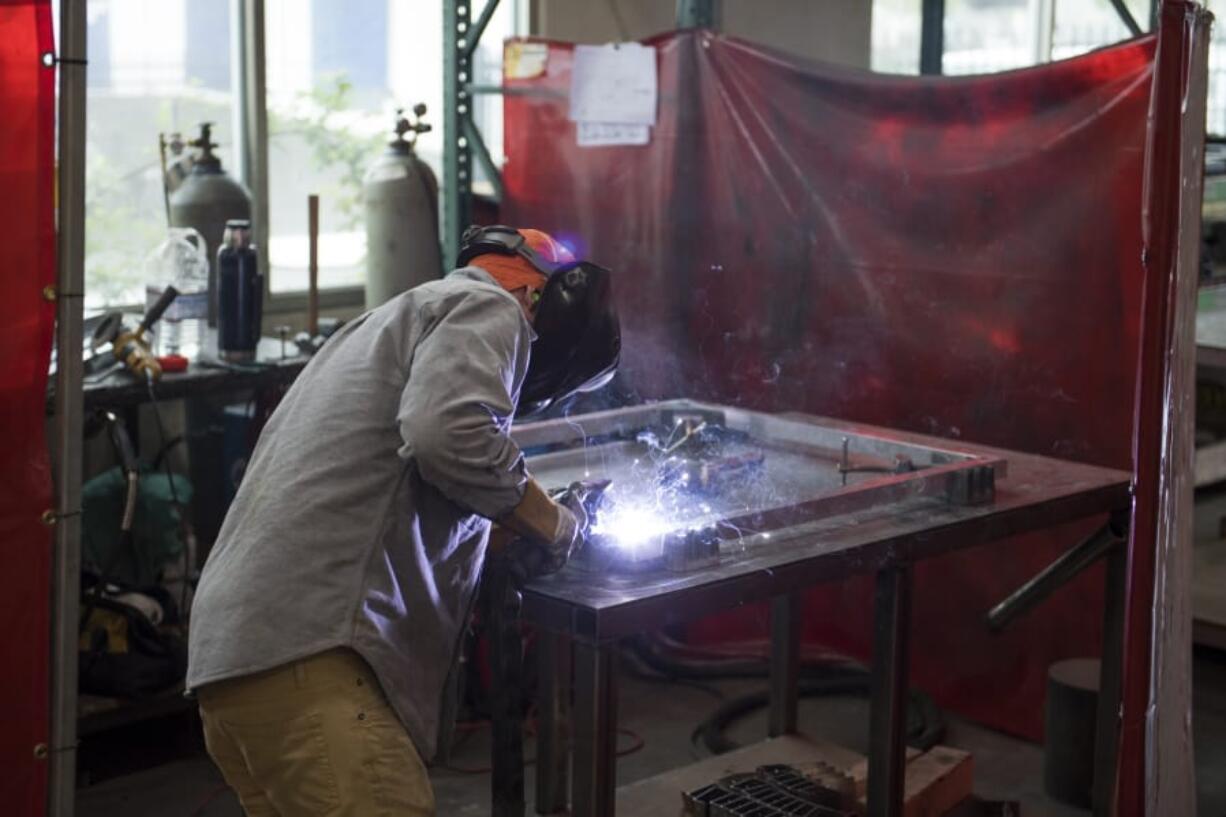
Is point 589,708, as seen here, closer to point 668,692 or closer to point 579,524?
point 579,524

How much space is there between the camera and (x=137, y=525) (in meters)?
4.59

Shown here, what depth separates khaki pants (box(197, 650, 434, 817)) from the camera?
2.40 meters

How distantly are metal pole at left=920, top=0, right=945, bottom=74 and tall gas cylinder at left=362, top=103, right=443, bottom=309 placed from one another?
7.73 feet

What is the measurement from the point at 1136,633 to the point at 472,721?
6.78 feet

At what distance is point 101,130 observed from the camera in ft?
16.3

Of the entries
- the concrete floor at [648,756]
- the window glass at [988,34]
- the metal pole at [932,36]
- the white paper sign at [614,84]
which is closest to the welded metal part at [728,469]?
the concrete floor at [648,756]

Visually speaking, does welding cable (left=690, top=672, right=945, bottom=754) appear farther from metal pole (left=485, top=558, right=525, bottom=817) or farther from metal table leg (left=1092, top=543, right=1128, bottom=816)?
metal pole (left=485, top=558, right=525, bottom=817)

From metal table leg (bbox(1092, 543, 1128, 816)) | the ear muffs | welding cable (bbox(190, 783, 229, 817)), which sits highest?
the ear muffs

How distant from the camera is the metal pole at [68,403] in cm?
262

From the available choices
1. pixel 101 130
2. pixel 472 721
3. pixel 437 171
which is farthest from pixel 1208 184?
pixel 101 130

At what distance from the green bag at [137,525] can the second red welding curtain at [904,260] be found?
147 cm

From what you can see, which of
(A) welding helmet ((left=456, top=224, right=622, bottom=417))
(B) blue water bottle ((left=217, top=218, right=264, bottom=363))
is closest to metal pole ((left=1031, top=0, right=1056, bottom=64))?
(B) blue water bottle ((left=217, top=218, right=264, bottom=363))

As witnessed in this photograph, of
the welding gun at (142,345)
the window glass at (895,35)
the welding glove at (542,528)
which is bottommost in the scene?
the welding glove at (542,528)

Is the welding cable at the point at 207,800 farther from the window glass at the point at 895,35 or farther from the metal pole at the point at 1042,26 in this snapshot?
the metal pole at the point at 1042,26
